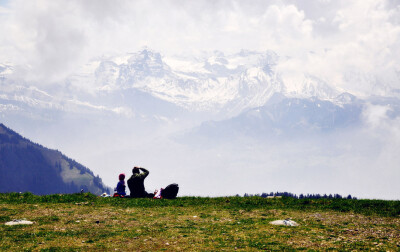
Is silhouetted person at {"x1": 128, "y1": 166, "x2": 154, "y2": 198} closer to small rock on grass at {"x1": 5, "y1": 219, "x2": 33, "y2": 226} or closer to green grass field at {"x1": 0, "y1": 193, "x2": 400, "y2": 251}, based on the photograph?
green grass field at {"x1": 0, "y1": 193, "x2": 400, "y2": 251}

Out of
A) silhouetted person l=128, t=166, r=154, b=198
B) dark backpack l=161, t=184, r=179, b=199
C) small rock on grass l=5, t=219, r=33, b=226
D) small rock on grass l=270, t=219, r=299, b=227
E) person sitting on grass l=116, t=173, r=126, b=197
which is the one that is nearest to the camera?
→ small rock on grass l=5, t=219, r=33, b=226

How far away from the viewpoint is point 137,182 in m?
32.3

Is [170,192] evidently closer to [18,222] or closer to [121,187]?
[121,187]

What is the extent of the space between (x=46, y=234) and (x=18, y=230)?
2.11m

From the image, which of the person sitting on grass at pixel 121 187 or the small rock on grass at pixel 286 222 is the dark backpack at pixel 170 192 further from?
the small rock on grass at pixel 286 222

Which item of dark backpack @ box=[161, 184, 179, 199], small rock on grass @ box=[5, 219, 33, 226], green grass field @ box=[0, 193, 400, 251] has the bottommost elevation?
small rock on grass @ box=[5, 219, 33, 226]

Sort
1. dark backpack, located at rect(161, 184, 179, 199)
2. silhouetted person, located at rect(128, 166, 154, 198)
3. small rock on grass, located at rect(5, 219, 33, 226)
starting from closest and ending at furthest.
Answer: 1. small rock on grass, located at rect(5, 219, 33, 226)
2. silhouetted person, located at rect(128, 166, 154, 198)
3. dark backpack, located at rect(161, 184, 179, 199)

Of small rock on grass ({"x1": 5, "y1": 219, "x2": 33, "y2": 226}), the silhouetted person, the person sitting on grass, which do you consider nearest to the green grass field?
small rock on grass ({"x1": 5, "y1": 219, "x2": 33, "y2": 226})

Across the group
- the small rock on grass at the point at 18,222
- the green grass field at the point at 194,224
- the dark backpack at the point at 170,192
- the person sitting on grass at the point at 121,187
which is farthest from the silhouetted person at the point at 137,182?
the small rock on grass at the point at 18,222

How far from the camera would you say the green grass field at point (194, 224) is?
17.3 meters

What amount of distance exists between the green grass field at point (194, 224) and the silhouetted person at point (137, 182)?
6.78 ft

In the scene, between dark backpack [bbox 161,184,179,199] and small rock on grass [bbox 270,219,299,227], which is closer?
small rock on grass [bbox 270,219,299,227]

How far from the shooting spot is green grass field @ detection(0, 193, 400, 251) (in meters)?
17.3

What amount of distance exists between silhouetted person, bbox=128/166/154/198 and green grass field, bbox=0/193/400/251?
207 cm
